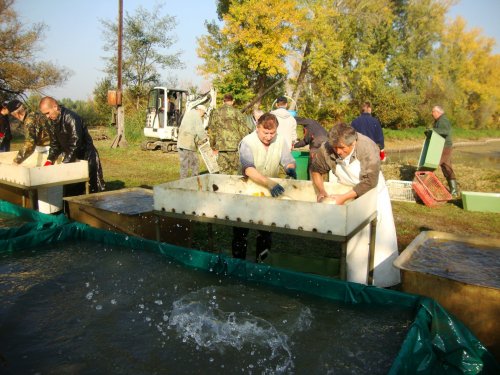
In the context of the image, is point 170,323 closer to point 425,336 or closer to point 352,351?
point 352,351

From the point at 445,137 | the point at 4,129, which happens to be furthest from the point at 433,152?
the point at 4,129

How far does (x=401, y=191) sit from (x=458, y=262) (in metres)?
5.60

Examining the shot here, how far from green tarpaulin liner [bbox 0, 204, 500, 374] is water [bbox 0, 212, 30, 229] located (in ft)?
1.26

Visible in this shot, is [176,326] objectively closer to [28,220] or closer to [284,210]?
[284,210]

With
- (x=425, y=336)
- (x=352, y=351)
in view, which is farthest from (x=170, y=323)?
(x=425, y=336)

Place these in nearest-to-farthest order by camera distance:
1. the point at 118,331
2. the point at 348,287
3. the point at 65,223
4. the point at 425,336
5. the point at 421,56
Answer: the point at 425,336, the point at 118,331, the point at 348,287, the point at 65,223, the point at 421,56

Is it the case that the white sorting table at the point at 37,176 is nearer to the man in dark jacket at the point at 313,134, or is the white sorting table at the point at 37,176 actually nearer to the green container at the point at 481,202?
the man in dark jacket at the point at 313,134

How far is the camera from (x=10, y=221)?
15.9 ft

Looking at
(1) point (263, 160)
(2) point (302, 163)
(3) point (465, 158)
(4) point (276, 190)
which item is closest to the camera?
(4) point (276, 190)

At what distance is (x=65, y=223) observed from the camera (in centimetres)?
430

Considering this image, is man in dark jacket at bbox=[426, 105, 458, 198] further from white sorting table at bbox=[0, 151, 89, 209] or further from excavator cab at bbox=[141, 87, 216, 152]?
excavator cab at bbox=[141, 87, 216, 152]

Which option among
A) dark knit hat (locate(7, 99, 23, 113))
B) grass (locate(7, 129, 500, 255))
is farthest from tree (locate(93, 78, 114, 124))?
dark knit hat (locate(7, 99, 23, 113))

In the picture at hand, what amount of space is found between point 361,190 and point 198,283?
5.11 feet

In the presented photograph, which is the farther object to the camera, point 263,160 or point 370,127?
point 370,127
